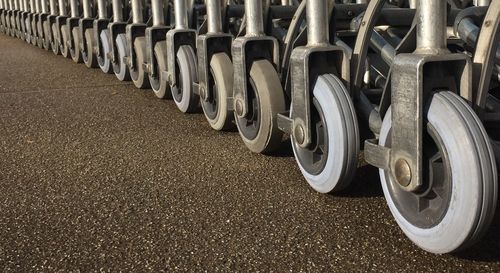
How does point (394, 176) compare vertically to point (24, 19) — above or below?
below

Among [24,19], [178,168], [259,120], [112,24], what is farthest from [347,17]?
[24,19]

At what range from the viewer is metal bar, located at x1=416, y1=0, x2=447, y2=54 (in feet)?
7.39

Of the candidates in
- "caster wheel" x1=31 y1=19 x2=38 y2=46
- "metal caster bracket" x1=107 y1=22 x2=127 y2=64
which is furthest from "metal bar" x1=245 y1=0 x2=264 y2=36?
"caster wheel" x1=31 y1=19 x2=38 y2=46

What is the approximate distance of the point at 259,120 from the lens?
3.66 m

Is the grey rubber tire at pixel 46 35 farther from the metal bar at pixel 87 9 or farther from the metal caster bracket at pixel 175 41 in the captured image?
the metal caster bracket at pixel 175 41

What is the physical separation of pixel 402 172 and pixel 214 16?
2269 mm

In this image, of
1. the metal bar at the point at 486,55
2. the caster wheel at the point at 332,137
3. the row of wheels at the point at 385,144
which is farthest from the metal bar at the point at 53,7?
the metal bar at the point at 486,55

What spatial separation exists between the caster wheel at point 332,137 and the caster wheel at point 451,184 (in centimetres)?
41

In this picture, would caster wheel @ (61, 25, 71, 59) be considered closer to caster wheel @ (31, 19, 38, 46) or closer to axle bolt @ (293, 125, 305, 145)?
caster wheel @ (31, 19, 38, 46)

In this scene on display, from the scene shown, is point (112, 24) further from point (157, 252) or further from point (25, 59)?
point (157, 252)

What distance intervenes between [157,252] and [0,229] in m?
0.78

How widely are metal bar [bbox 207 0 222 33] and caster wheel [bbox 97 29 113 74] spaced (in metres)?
3.12

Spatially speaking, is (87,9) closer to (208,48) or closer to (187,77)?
(187,77)

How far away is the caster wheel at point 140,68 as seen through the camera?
5896mm
